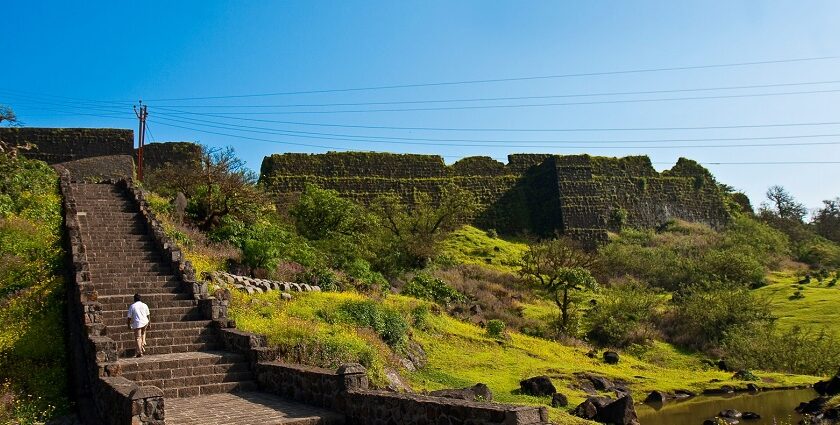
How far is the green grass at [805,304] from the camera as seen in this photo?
1155 inches

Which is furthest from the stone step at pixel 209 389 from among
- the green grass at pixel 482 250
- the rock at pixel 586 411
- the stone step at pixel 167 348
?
the green grass at pixel 482 250

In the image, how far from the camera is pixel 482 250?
40469mm

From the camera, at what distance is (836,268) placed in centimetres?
4303

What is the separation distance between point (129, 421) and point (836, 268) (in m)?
45.6

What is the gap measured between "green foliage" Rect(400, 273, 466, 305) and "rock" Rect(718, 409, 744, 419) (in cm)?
1223

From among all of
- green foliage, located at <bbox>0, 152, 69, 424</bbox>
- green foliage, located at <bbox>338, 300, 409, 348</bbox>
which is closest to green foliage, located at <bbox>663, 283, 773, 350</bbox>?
green foliage, located at <bbox>338, 300, 409, 348</bbox>

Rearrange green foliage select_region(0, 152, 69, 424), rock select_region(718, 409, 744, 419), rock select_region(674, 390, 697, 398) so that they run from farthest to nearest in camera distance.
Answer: rock select_region(674, 390, 697, 398), rock select_region(718, 409, 744, 419), green foliage select_region(0, 152, 69, 424)

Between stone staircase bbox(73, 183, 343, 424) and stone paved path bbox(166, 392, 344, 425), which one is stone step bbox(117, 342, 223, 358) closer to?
stone staircase bbox(73, 183, 343, 424)

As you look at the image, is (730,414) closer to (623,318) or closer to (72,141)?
(623,318)

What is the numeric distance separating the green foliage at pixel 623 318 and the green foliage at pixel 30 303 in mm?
19826

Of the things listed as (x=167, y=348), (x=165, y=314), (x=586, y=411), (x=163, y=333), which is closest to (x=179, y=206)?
(x=165, y=314)

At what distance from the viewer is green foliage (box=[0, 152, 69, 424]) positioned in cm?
1243

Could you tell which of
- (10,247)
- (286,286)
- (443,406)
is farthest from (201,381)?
(10,247)

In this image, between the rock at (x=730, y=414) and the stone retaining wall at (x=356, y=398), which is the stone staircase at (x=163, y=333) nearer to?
the stone retaining wall at (x=356, y=398)
